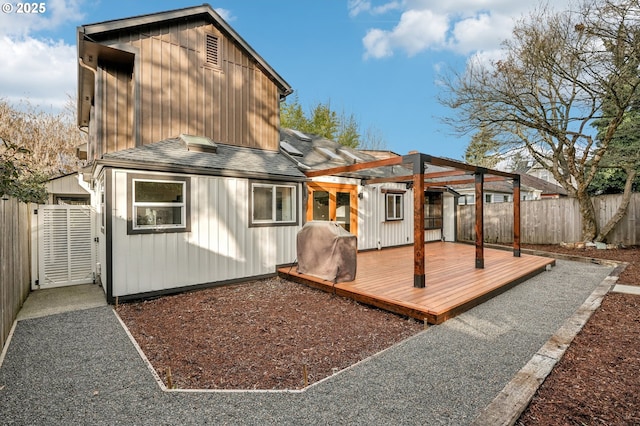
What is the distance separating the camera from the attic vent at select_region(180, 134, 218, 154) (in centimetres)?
650

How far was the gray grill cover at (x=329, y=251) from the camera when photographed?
555 centimetres

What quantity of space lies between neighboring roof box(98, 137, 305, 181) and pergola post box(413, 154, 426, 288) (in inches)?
115

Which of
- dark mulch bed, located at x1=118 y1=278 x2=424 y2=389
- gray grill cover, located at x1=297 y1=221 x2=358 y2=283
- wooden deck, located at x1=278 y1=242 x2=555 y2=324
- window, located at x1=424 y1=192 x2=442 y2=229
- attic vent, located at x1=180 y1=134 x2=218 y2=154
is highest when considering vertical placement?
attic vent, located at x1=180 y1=134 x2=218 y2=154

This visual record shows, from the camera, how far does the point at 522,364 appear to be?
2871 millimetres

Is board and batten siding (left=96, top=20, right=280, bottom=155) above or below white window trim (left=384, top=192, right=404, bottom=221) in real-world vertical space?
above

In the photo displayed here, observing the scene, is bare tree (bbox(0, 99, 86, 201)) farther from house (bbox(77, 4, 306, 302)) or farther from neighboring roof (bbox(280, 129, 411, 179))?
neighboring roof (bbox(280, 129, 411, 179))

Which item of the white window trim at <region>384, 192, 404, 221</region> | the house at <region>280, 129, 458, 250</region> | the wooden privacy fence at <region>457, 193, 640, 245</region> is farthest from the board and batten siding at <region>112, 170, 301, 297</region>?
the wooden privacy fence at <region>457, 193, 640, 245</region>

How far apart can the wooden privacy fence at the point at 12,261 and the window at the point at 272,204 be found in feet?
11.8

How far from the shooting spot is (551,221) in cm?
1121

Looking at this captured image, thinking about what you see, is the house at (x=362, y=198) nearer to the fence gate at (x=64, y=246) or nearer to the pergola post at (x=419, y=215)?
the pergola post at (x=419, y=215)

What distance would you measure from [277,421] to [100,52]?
24.4 feet

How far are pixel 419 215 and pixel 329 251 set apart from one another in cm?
173

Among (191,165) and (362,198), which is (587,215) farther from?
(191,165)

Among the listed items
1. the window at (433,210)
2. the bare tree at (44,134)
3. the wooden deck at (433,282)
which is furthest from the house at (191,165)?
the bare tree at (44,134)
